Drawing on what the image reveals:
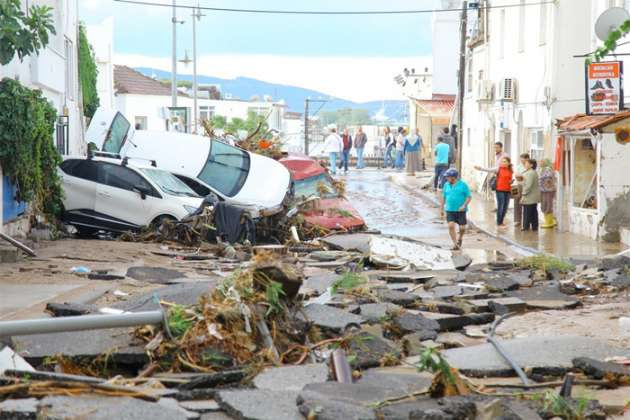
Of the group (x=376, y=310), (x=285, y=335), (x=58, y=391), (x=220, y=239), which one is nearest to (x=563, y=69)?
(x=220, y=239)

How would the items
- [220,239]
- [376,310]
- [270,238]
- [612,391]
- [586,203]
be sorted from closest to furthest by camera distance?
[612,391] → [376,310] → [220,239] → [270,238] → [586,203]

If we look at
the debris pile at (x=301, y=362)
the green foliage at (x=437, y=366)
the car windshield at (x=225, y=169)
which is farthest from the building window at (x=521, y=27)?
the green foliage at (x=437, y=366)

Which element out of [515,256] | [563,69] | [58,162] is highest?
[563,69]

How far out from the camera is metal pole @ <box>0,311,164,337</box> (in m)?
7.81

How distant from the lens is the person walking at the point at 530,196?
24812mm

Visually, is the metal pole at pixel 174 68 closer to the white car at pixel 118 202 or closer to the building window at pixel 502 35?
the building window at pixel 502 35

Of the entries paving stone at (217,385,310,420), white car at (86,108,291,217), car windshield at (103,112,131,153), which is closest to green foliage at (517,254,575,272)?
white car at (86,108,291,217)

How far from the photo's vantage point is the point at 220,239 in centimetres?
2030

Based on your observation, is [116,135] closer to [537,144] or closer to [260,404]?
[537,144]

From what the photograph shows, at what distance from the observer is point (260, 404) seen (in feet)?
23.3

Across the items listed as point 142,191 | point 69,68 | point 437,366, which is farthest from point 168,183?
point 437,366

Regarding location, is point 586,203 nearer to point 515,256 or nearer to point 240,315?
point 515,256

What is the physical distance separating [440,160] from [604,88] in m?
15.5

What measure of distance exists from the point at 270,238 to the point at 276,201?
36.1 inches
